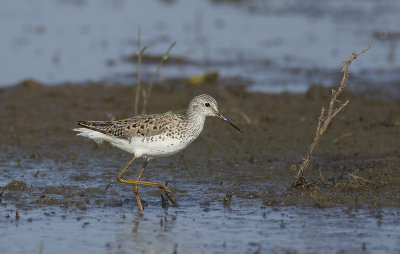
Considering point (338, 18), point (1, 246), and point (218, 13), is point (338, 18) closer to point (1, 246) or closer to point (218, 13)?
point (218, 13)

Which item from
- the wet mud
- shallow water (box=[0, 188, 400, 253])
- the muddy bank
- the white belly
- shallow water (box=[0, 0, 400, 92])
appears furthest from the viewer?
shallow water (box=[0, 0, 400, 92])

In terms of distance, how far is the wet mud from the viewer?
791 centimetres

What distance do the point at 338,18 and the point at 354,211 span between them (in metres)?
16.2

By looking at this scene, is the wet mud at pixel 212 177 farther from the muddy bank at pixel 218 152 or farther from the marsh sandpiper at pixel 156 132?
the marsh sandpiper at pixel 156 132

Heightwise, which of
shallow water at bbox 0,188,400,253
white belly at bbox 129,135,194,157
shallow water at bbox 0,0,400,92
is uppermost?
shallow water at bbox 0,0,400,92

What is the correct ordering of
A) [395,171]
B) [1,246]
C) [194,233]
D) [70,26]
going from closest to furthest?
[1,246]
[194,233]
[395,171]
[70,26]

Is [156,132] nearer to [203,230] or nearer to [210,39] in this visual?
[203,230]

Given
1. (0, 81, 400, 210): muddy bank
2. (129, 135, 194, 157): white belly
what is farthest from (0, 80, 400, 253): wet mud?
(129, 135, 194, 157): white belly

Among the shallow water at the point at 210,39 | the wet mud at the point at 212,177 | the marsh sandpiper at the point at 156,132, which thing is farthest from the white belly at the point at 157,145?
the shallow water at the point at 210,39

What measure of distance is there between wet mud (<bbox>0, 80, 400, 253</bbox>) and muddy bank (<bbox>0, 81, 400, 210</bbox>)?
0.02 m

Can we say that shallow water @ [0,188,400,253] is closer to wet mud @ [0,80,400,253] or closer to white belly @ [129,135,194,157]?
wet mud @ [0,80,400,253]

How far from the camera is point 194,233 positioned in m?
8.02

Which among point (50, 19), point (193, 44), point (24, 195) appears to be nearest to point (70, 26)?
point (50, 19)

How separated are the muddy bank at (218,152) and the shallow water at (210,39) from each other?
1.54 m
